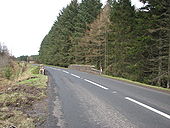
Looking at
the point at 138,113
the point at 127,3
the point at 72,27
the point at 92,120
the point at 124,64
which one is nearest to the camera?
the point at 92,120

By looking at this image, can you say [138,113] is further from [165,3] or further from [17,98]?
[165,3]

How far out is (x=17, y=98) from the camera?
682 centimetres

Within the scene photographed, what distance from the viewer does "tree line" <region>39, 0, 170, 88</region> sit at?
15461 millimetres

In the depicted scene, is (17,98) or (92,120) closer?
(92,120)

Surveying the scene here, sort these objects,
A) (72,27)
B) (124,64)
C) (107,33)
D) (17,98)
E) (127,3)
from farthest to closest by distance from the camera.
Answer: (72,27) < (107,33) < (127,3) < (124,64) < (17,98)

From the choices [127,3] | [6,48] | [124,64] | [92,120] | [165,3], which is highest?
[127,3]

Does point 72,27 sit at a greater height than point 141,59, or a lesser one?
greater

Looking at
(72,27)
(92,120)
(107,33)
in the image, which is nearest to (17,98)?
(92,120)

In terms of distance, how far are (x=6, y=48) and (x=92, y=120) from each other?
35.0 metres

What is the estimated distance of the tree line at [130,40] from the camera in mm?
15461

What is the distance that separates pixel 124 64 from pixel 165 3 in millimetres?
8897

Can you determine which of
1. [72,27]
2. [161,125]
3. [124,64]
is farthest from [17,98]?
[72,27]

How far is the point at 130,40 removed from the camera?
66.7ft

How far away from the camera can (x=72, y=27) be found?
4225 centimetres
